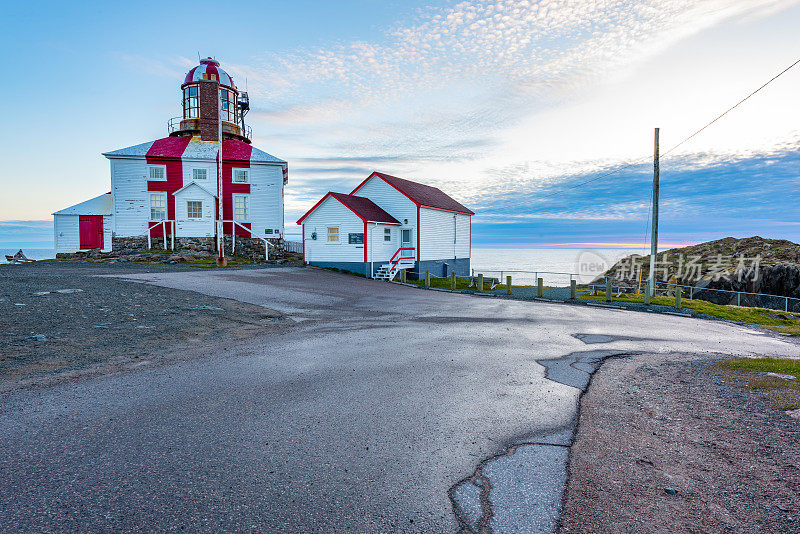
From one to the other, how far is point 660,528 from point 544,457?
1115mm

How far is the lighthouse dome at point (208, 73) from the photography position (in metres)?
39.2

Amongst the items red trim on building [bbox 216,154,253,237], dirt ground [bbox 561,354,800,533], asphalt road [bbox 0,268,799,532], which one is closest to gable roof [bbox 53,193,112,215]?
red trim on building [bbox 216,154,253,237]

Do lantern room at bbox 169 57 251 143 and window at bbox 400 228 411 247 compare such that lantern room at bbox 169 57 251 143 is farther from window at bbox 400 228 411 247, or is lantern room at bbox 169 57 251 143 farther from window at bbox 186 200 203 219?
window at bbox 400 228 411 247

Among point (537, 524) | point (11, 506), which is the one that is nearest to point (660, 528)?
point (537, 524)

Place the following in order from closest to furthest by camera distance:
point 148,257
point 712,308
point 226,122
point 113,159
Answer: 1. point 712,308
2. point 148,257
3. point 113,159
4. point 226,122

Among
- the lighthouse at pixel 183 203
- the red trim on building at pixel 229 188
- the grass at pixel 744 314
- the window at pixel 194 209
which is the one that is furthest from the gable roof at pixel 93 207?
the grass at pixel 744 314

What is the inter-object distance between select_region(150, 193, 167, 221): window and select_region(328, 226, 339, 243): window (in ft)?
48.4

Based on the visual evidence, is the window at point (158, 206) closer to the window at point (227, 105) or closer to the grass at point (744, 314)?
the window at point (227, 105)

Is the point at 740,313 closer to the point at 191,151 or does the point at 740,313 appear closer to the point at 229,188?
the point at 229,188

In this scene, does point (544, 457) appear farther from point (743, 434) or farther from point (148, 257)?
point (148, 257)

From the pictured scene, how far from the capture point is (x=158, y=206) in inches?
1347

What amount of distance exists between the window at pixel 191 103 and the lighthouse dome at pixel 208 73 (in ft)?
2.59

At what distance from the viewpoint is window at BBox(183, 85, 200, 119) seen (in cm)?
3931

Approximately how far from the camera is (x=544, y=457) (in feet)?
12.7
